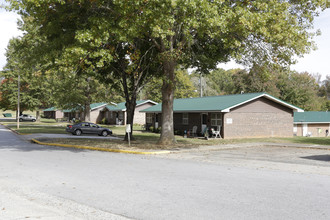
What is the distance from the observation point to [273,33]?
1602 cm

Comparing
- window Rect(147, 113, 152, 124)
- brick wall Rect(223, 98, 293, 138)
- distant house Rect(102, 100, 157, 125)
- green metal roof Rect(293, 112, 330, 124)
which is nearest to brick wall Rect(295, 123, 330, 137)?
green metal roof Rect(293, 112, 330, 124)

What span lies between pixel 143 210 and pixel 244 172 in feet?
18.7

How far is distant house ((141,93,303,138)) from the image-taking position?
31.2 m

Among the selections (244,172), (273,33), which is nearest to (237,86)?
(273,33)

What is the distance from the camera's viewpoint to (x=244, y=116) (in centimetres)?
3219

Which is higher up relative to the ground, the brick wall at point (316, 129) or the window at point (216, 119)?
the window at point (216, 119)

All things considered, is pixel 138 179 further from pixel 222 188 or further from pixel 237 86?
pixel 237 86

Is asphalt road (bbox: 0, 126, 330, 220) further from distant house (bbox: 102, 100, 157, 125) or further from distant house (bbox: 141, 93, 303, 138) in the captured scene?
distant house (bbox: 102, 100, 157, 125)

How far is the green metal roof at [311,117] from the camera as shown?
1817 inches

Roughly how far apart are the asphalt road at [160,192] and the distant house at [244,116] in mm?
19156

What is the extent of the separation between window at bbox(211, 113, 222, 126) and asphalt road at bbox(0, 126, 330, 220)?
19.8m

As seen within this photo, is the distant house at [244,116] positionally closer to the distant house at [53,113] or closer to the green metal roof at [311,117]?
the green metal roof at [311,117]

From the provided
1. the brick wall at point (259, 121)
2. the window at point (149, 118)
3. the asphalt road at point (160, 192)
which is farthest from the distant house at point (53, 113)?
the asphalt road at point (160, 192)

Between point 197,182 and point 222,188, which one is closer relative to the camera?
point 222,188
